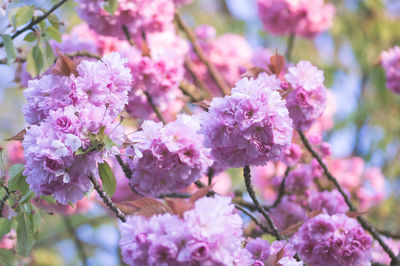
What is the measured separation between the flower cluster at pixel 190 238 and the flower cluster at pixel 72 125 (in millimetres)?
274

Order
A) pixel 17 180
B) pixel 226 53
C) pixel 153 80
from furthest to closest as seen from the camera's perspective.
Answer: pixel 226 53 → pixel 153 80 → pixel 17 180

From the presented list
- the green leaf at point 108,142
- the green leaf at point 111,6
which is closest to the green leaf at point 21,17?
the green leaf at point 111,6

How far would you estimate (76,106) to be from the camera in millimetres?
1364

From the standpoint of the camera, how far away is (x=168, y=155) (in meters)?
1.56

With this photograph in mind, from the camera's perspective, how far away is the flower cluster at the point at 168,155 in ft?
5.09

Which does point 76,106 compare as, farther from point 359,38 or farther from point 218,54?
point 359,38

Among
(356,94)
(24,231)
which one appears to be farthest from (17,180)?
(356,94)

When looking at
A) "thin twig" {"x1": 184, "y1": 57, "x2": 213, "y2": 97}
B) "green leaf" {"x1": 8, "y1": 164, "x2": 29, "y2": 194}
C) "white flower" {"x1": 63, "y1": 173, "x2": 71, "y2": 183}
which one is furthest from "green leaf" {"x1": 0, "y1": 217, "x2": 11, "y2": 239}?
"thin twig" {"x1": 184, "y1": 57, "x2": 213, "y2": 97}

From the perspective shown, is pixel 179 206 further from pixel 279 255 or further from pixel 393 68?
pixel 393 68

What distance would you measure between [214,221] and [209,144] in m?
0.37

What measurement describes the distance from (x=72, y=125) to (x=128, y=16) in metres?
1.24

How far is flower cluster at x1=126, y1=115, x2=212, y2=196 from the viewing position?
1552 mm

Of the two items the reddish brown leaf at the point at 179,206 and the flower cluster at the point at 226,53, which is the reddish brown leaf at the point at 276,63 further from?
the flower cluster at the point at 226,53

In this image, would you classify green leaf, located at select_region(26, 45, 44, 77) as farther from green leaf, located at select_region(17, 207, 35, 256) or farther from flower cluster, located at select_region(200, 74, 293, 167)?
flower cluster, located at select_region(200, 74, 293, 167)
